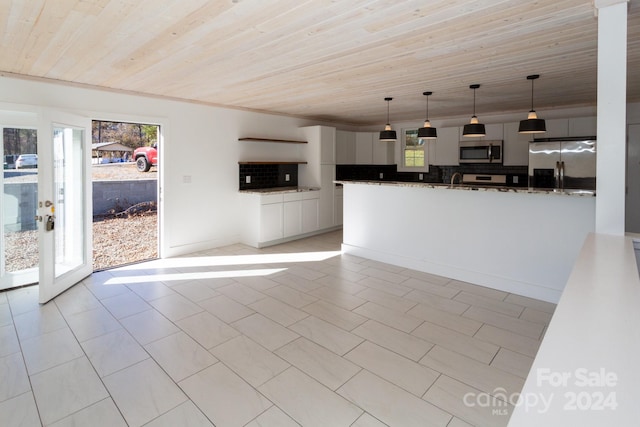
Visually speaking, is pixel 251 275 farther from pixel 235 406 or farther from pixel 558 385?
pixel 558 385

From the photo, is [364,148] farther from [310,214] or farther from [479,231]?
[479,231]

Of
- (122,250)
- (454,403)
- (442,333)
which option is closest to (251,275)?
(442,333)

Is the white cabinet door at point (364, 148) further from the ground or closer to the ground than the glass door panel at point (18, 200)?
further from the ground

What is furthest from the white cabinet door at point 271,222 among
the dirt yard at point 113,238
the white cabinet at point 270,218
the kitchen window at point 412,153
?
the kitchen window at point 412,153

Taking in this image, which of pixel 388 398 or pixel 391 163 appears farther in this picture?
pixel 391 163

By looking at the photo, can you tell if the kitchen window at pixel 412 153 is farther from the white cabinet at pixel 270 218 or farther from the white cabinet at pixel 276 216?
the white cabinet at pixel 270 218

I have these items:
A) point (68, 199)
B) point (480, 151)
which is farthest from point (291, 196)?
point (480, 151)

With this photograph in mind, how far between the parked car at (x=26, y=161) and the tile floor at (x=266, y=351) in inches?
56.0

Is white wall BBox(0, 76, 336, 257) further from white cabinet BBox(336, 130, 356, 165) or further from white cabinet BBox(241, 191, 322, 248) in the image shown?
white cabinet BBox(336, 130, 356, 165)

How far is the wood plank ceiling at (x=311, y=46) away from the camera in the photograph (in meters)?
2.18

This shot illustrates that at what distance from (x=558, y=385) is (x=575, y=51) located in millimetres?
3234

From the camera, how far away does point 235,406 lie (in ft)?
6.50

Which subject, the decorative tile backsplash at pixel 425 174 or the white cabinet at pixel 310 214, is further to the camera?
the white cabinet at pixel 310 214

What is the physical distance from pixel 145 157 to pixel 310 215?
4956mm
